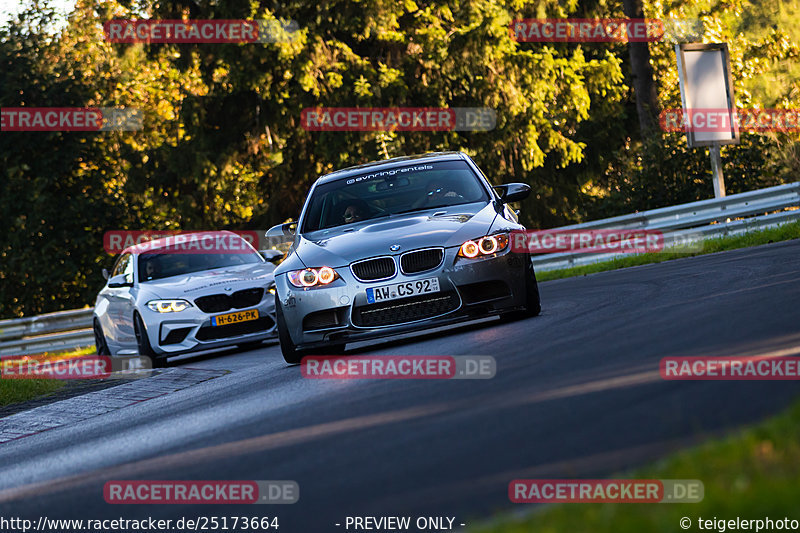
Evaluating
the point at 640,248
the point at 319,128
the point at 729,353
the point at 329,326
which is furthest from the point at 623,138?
the point at 729,353

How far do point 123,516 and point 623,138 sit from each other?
3230cm

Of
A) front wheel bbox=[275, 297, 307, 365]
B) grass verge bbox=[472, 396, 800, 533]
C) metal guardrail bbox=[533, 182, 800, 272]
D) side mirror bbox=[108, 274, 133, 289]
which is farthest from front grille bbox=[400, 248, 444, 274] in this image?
metal guardrail bbox=[533, 182, 800, 272]

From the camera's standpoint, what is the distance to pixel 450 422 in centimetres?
644

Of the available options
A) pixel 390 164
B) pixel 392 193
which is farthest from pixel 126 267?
pixel 392 193

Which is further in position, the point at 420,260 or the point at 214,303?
the point at 214,303

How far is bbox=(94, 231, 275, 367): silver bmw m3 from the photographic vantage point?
15.0m

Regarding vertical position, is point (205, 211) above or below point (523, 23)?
below

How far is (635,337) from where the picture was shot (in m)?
8.53

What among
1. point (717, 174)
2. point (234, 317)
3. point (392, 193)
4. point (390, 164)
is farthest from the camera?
point (717, 174)

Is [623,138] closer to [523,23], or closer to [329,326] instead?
[523,23]

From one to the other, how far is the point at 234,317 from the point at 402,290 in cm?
529

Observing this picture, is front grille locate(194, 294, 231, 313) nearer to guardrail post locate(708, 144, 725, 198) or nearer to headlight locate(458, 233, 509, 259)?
headlight locate(458, 233, 509, 259)

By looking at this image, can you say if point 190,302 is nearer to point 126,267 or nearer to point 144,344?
point 144,344

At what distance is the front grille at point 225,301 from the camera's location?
15078 mm
